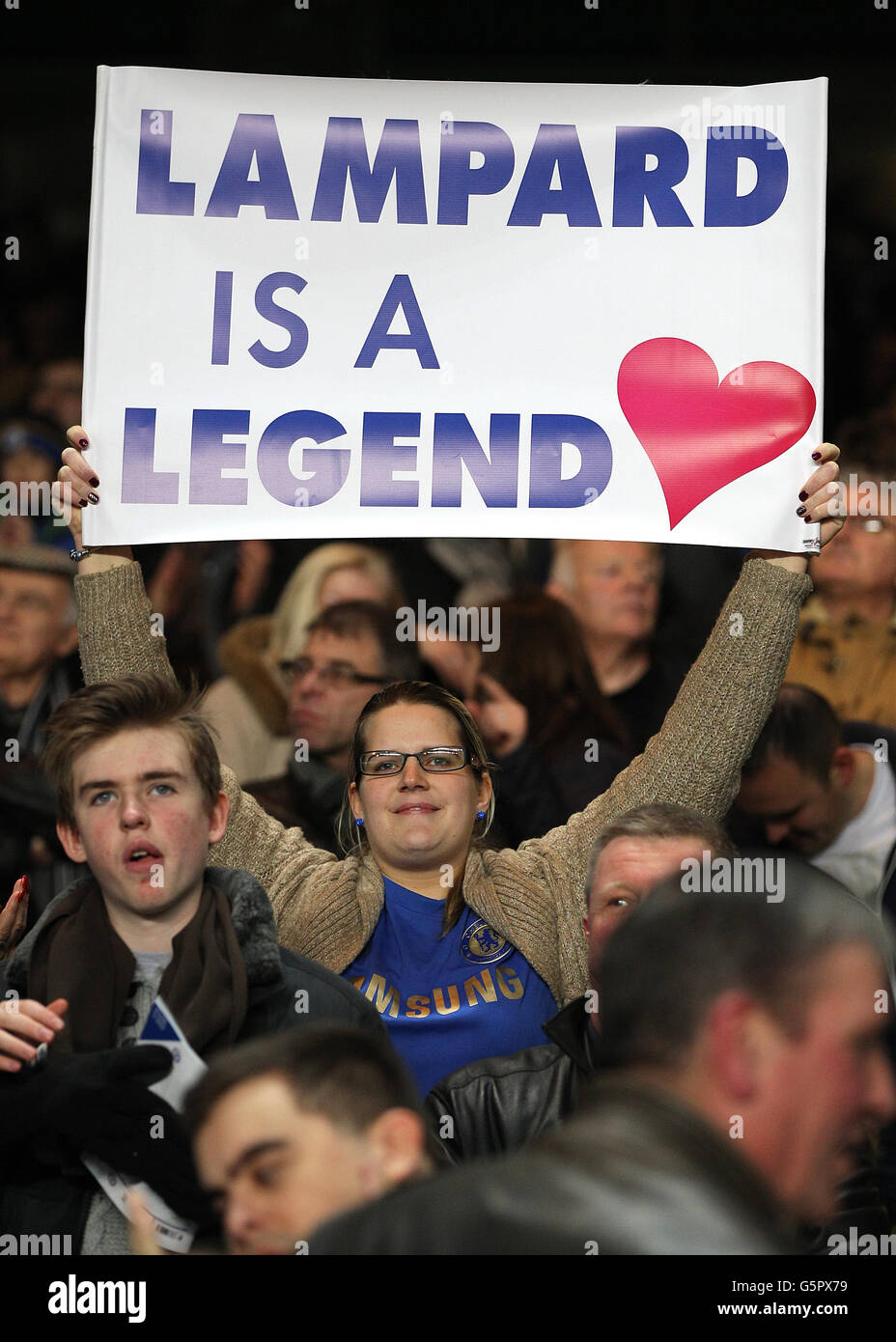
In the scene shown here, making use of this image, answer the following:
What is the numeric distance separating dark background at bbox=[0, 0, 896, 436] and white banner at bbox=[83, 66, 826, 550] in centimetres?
178

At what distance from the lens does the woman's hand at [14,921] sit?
3164 mm

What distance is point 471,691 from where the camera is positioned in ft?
15.7

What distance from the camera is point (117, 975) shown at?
8.56ft

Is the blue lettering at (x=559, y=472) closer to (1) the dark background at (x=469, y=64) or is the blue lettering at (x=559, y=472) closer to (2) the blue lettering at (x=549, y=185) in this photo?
(2) the blue lettering at (x=549, y=185)

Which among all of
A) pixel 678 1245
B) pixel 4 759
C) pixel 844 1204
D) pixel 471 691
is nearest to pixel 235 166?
pixel 471 691

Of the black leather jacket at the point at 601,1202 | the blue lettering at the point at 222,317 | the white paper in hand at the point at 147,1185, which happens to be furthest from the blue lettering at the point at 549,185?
the black leather jacket at the point at 601,1202

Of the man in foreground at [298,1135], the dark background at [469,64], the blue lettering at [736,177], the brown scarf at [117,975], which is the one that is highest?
the dark background at [469,64]

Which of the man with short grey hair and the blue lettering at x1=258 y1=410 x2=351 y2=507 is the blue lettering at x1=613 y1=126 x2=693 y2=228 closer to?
the blue lettering at x1=258 y1=410 x2=351 y2=507

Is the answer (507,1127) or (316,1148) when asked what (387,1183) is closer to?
(316,1148)

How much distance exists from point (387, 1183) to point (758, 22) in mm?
4851

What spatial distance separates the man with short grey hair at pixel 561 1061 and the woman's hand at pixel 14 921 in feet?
3.07

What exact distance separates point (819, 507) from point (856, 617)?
1.35 meters

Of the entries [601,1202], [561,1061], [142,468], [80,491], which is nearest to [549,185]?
[142,468]

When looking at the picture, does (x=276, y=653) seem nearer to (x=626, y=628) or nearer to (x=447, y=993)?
(x=626, y=628)
